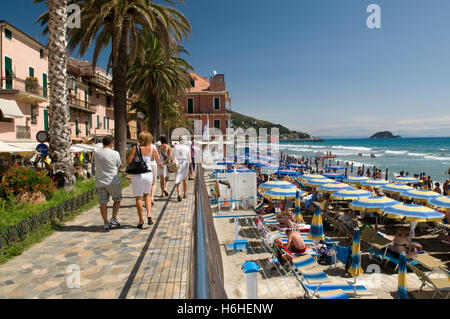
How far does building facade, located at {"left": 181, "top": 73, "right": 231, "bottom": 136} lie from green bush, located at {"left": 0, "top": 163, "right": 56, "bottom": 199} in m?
42.8

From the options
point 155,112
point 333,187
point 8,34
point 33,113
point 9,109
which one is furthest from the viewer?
point 155,112

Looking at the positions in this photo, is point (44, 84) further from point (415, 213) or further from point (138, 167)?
point (415, 213)

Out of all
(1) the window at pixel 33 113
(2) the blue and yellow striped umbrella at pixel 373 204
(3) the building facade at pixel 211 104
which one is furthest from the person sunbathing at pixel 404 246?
(3) the building facade at pixel 211 104

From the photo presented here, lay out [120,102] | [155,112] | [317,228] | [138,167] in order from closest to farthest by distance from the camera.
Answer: [138,167] < [317,228] < [120,102] < [155,112]

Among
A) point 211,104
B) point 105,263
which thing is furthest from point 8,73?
point 211,104

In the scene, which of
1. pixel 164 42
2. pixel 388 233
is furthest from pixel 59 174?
pixel 388 233

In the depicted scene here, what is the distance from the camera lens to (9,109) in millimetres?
19516

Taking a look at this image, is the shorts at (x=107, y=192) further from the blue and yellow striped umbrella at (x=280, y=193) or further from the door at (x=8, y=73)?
the door at (x=8, y=73)

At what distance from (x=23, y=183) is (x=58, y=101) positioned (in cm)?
334

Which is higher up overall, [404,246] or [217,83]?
[217,83]

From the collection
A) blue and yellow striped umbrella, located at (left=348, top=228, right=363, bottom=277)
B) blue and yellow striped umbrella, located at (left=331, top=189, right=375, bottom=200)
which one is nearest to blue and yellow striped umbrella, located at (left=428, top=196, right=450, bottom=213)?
blue and yellow striped umbrella, located at (left=331, top=189, right=375, bottom=200)

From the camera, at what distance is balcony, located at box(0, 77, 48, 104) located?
810 inches

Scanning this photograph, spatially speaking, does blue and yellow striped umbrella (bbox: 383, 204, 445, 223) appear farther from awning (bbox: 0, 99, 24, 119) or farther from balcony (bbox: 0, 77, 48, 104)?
balcony (bbox: 0, 77, 48, 104)
